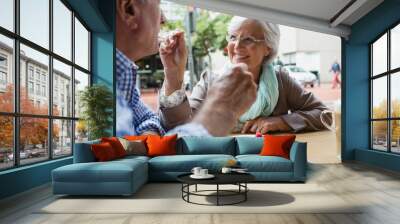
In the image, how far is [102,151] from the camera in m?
5.89

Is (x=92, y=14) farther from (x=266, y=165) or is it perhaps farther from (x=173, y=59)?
(x=266, y=165)

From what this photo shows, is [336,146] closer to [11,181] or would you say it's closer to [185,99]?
[185,99]

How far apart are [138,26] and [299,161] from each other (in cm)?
508

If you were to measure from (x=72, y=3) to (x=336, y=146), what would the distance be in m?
6.55

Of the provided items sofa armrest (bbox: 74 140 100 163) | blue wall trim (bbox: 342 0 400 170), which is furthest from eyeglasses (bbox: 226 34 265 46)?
sofa armrest (bbox: 74 140 100 163)

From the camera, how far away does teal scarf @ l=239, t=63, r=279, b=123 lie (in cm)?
960

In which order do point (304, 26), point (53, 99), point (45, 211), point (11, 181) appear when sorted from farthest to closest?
point (304, 26) < point (53, 99) < point (11, 181) < point (45, 211)

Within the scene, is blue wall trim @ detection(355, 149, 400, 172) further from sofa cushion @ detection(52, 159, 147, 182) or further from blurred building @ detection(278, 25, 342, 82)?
sofa cushion @ detection(52, 159, 147, 182)

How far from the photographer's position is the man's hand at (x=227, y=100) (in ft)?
31.1

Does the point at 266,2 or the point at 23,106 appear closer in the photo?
the point at 23,106

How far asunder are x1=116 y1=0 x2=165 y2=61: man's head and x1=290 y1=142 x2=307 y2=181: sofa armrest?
14.7 feet

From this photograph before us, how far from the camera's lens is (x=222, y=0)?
9062 mm

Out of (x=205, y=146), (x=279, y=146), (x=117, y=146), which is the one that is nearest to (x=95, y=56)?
(x=117, y=146)

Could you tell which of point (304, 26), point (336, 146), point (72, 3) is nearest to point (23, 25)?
point (72, 3)
